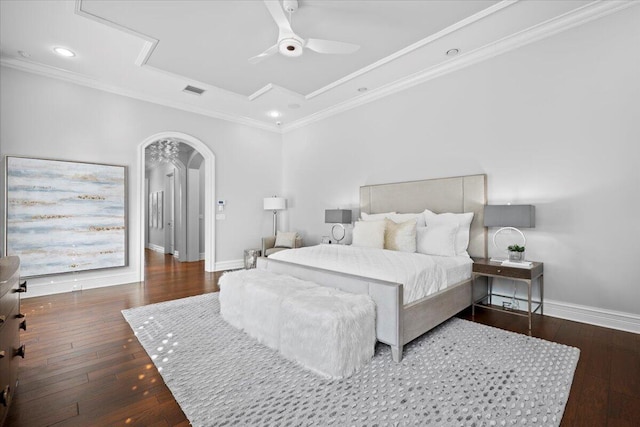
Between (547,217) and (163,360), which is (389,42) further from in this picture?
(163,360)

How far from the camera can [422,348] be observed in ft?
7.93

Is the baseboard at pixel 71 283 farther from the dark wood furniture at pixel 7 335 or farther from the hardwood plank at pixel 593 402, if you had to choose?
the hardwood plank at pixel 593 402

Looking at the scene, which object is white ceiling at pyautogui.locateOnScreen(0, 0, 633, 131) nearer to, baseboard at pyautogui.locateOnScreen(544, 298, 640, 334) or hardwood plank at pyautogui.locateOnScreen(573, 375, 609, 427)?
baseboard at pyautogui.locateOnScreen(544, 298, 640, 334)

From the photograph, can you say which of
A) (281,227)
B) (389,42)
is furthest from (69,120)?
(389,42)

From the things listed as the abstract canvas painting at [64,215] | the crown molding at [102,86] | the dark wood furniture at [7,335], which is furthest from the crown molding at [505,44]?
the dark wood furniture at [7,335]

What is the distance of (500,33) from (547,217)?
2.09 m

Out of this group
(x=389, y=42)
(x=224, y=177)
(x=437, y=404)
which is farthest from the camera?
(x=224, y=177)

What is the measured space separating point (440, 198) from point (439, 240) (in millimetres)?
729

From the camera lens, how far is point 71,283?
166 inches

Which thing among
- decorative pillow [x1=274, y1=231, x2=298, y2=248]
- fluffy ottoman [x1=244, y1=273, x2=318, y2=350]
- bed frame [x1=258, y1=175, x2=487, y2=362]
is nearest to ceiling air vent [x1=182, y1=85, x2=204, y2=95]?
decorative pillow [x1=274, y1=231, x2=298, y2=248]

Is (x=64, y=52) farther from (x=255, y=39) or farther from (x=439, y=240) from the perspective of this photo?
(x=439, y=240)

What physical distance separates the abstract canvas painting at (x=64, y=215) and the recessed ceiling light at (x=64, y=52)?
139cm

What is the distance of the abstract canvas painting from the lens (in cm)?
383

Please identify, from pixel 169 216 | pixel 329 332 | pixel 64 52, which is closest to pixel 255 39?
pixel 64 52
